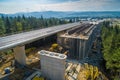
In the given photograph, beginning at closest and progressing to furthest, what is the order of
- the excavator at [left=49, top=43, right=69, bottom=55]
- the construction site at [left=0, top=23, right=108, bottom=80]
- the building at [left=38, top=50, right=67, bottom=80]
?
the building at [left=38, top=50, right=67, bottom=80], the construction site at [left=0, top=23, right=108, bottom=80], the excavator at [left=49, top=43, right=69, bottom=55]

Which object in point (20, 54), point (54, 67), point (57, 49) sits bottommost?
point (57, 49)

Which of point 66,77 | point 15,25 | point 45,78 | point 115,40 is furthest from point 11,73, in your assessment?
point 15,25

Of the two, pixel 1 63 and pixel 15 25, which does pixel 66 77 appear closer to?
pixel 1 63

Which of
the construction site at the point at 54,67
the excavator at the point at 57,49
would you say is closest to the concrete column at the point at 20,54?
the construction site at the point at 54,67

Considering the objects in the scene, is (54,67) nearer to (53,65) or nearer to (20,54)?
(53,65)

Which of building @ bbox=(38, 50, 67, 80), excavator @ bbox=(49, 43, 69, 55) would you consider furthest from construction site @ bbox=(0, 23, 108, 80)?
excavator @ bbox=(49, 43, 69, 55)

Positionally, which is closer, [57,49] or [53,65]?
[53,65]

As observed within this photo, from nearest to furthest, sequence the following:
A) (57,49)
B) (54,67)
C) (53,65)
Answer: (53,65), (54,67), (57,49)

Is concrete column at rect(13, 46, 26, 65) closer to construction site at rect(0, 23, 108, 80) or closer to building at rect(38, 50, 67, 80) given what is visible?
construction site at rect(0, 23, 108, 80)

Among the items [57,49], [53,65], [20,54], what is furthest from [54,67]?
[57,49]
